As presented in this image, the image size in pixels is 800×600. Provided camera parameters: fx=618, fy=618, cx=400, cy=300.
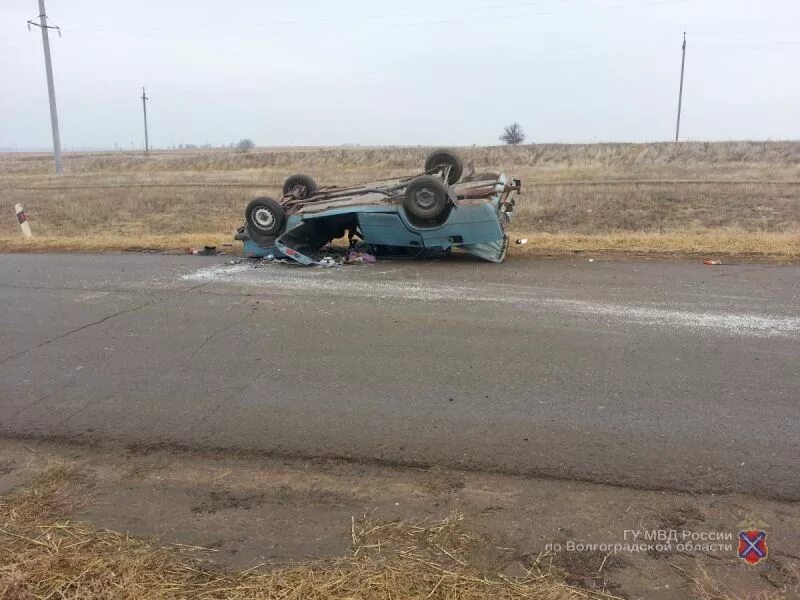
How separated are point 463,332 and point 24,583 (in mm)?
4019

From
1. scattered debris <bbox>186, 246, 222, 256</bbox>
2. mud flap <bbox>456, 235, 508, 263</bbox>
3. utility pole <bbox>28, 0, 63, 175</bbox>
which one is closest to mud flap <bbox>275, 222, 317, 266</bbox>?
scattered debris <bbox>186, 246, 222, 256</bbox>

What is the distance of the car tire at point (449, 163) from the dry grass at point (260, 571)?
30.8 feet

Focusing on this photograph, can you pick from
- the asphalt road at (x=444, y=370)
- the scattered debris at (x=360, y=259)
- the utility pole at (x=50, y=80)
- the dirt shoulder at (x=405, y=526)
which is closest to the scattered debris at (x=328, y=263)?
the scattered debris at (x=360, y=259)

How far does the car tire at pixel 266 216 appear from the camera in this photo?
9.61 meters

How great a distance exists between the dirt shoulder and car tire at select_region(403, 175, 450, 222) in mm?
5717

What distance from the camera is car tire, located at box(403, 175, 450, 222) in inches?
342

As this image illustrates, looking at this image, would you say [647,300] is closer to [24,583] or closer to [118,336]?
[118,336]

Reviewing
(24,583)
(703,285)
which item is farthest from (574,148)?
(24,583)

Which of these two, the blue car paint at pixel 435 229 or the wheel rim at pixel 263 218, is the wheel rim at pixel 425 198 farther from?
the wheel rim at pixel 263 218

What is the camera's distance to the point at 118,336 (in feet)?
19.7
